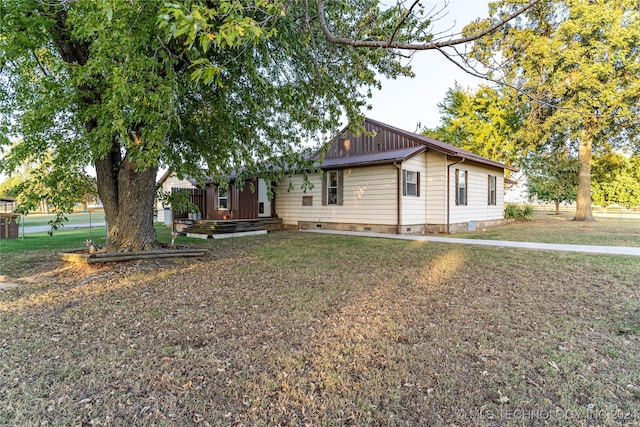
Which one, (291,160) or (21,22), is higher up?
(21,22)

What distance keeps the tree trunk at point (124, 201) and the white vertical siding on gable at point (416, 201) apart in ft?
27.6

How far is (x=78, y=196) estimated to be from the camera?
6605mm

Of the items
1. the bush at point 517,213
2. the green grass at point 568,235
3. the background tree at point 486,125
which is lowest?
the green grass at point 568,235

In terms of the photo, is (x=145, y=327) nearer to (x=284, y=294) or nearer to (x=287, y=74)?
(x=284, y=294)

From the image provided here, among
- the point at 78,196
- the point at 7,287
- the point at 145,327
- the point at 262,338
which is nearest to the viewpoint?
the point at 262,338

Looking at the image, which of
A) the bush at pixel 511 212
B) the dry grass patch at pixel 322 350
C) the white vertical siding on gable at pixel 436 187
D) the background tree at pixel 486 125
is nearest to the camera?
the dry grass patch at pixel 322 350

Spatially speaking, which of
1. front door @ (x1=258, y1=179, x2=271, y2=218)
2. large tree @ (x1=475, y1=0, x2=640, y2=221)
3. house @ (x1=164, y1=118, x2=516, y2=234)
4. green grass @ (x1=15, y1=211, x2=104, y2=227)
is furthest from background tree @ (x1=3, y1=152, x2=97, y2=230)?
large tree @ (x1=475, y1=0, x2=640, y2=221)

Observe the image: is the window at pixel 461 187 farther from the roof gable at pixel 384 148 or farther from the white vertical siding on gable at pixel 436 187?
the white vertical siding on gable at pixel 436 187

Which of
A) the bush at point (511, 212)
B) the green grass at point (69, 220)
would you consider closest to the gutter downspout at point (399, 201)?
the bush at point (511, 212)

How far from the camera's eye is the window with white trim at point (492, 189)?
15812mm

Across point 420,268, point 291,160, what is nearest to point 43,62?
point 291,160

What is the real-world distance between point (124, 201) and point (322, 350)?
5664mm

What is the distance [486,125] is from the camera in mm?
24156

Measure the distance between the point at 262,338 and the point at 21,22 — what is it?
20.2ft
